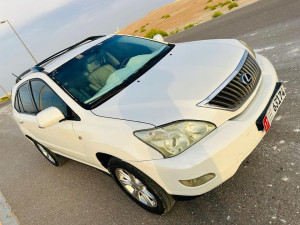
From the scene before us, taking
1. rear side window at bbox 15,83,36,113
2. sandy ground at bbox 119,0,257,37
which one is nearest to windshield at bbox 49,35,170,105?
rear side window at bbox 15,83,36,113

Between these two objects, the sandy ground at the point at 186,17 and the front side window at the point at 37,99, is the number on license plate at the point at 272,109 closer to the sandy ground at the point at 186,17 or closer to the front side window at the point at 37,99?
the front side window at the point at 37,99

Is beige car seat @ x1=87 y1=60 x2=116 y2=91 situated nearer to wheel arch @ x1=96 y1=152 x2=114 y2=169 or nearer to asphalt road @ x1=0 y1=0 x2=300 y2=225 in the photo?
wheel arch @ x1=96 y1=152 x2=114 y2=169

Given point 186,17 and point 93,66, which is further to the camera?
point 186,17

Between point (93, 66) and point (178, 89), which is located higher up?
point (93, 66)

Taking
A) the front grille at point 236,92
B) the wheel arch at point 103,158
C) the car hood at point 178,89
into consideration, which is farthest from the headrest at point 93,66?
the front grille at point 236,92

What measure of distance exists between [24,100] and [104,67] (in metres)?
1.86

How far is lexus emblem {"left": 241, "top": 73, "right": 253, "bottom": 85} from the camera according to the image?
2.64 metres

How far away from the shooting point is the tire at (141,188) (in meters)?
2.48

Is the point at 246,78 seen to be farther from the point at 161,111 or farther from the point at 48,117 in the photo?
the point at 48,117

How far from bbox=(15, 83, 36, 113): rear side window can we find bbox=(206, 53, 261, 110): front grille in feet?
9.68

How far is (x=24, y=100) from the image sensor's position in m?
4.52

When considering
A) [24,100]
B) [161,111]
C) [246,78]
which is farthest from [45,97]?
[246,78]

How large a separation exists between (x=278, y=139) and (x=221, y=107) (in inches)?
51.4

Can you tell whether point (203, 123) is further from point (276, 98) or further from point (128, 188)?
point (128, 188)
